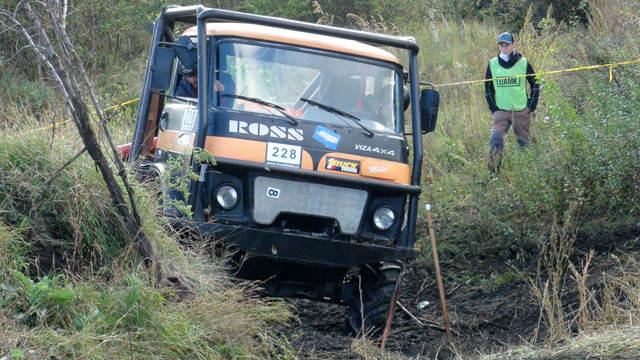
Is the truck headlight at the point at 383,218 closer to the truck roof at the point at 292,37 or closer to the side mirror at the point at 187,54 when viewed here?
the truck roof at the point at 292,37

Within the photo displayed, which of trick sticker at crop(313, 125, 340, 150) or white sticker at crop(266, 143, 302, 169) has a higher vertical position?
trick sticker at crop(313, 125, 340, 150)

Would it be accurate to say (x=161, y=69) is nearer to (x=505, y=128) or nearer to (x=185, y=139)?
(x=185, y=139)

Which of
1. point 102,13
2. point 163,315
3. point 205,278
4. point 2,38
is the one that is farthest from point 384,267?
point 102,13

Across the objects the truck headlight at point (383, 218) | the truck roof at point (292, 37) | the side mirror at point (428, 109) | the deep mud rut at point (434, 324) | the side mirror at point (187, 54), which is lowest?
the deep mud rut at point (434, 324)

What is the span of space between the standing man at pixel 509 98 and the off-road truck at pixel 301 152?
9.83 ft

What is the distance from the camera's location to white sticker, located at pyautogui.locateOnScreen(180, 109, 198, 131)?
5557 millimetres

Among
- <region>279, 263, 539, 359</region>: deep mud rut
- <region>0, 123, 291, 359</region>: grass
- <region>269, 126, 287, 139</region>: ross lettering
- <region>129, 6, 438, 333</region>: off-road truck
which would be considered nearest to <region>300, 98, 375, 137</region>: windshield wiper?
<region>129, 6, 438, 333</region>: off-road truck

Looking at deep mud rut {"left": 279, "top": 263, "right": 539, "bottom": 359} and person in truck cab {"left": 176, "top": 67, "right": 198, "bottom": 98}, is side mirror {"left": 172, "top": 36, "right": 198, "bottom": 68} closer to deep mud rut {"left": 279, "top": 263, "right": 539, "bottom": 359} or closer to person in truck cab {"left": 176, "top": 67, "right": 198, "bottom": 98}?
person in truck cab {"left": 176, "top": 67, "right": 198, "bottom": 98}

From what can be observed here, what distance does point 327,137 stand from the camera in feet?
17.7

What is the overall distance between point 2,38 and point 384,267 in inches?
396

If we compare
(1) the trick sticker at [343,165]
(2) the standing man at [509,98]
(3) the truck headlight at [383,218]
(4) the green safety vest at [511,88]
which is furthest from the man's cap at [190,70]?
(4) the green safety vest at [511,88]

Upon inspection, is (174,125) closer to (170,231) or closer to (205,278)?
(170,231)

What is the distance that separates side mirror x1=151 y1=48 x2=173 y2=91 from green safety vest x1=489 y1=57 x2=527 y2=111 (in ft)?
15.6

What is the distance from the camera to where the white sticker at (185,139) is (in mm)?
5566
